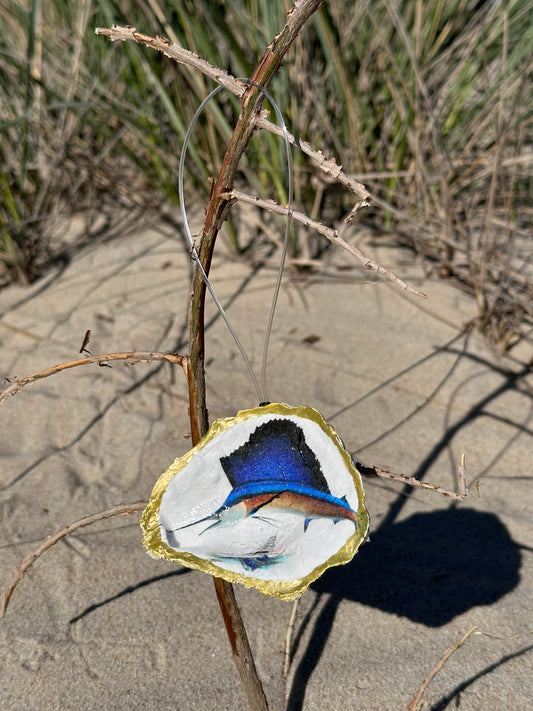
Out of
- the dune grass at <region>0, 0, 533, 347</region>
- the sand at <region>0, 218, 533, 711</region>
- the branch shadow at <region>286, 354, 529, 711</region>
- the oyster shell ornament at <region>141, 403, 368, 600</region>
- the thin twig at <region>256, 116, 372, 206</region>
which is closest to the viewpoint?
the thin twig at <region>256, 116, 372, 206</region>

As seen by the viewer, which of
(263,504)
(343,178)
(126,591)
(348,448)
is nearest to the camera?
(343,178)

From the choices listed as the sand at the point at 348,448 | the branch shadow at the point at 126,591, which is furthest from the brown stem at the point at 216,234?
the branch shadow at the point at 126,591

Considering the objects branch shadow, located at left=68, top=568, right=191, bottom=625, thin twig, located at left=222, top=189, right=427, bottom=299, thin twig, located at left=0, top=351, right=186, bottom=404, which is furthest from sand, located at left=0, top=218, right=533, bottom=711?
thin twig, located at left=0, top=351, right=186, bottom=404

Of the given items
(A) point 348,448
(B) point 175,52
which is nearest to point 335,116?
(A) point 348,448

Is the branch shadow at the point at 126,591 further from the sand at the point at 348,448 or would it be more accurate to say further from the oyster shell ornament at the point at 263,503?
the oyster shell ornament at the point at 263,503

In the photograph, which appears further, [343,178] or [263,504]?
[263,504]

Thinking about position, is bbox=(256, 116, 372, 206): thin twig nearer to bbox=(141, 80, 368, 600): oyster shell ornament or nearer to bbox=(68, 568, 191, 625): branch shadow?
bbox=(141, 80, 368, 600): oyster shell ornament

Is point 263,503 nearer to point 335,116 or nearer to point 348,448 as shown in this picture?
point 348,448

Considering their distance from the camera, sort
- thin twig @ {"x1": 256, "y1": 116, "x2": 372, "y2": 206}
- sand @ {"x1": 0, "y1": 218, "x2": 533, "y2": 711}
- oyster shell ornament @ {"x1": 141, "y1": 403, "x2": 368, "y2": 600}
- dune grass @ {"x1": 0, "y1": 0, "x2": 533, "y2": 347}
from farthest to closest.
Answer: dune grass @ {"x1": 0, "y1": 0, "x2": 533, "y2": 347}, sand @ {"x1": 0, "y1": 218, "x2": 533, "y2": 711}, oyster shell ornament @ {"x1": 141, "y1": 403, "x2": 368, "y2": 600}, thin twig @ {"x1": 256, "y1": 116, "x2": 372, "y2": 206}
